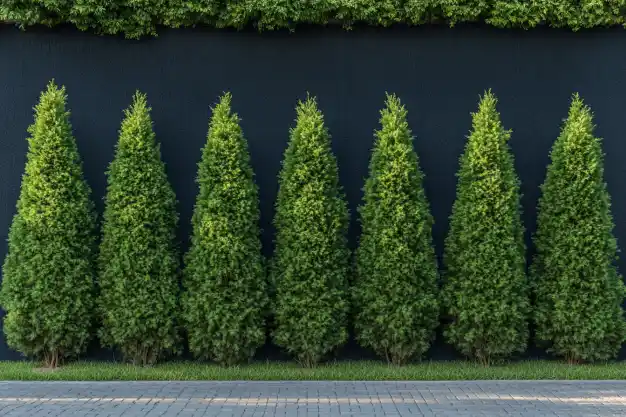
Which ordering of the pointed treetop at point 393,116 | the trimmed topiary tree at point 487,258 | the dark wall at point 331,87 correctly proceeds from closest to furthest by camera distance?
the trimmed topiary tree at point 487,258 < the pointed treetop at point 393,116 < the dark wall at point 331,87

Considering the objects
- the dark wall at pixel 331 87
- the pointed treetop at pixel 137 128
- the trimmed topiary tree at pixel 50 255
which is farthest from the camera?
the dark wall at pixel 331 87

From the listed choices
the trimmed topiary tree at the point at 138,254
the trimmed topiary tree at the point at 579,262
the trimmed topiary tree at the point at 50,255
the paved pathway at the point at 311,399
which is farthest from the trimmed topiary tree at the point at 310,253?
the trimmed topiary tree at the point at 579,262

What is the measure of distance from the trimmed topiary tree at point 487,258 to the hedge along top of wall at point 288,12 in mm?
1492

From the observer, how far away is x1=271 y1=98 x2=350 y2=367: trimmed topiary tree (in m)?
10.6

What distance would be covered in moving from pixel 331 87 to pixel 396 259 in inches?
106

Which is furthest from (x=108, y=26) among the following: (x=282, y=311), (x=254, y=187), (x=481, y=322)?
(x=481, y=322)

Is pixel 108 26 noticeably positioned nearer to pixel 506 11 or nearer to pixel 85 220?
pixel 85 220

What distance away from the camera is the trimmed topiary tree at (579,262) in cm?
1066

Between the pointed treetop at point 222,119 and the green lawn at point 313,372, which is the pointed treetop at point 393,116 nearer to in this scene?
the pointed treetop at point 222,119

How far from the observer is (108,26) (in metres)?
11.2

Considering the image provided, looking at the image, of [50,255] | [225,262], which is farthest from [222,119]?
[50,255]

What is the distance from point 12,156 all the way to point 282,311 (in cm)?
443

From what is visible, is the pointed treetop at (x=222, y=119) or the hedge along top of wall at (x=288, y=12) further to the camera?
the hedge along top of wall at (x=288, y=12)

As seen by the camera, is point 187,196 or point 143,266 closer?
point 143,266
